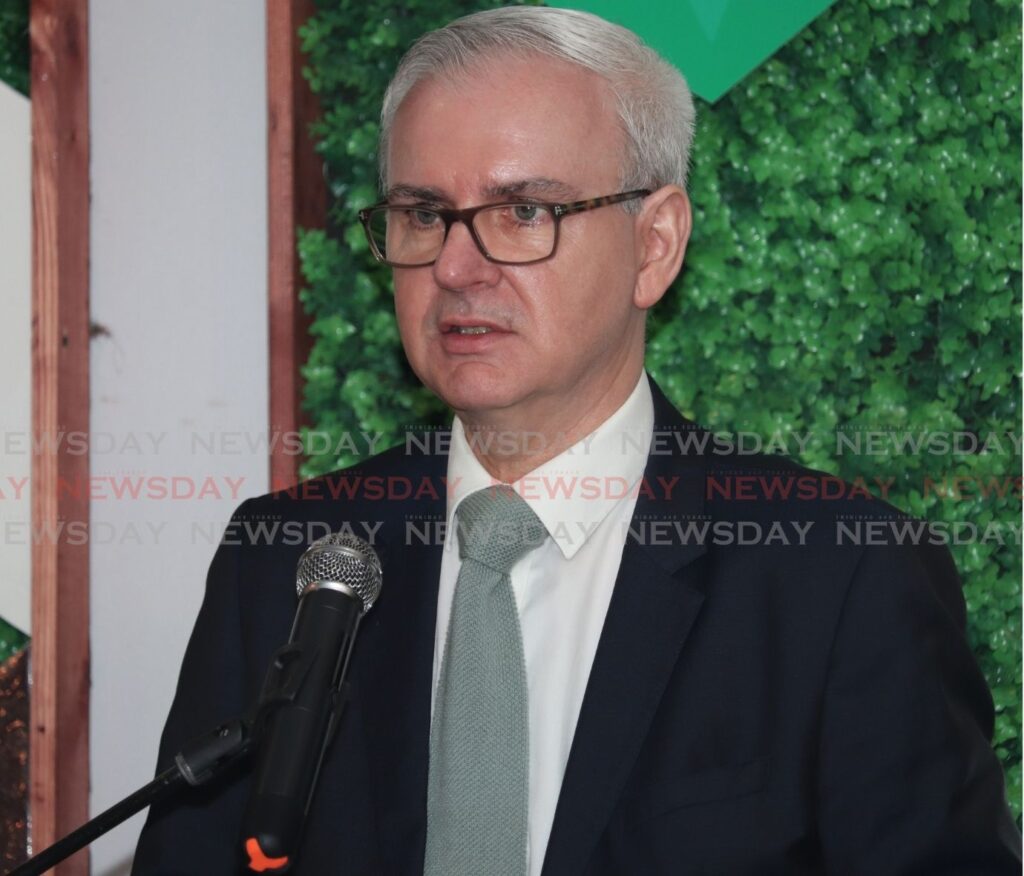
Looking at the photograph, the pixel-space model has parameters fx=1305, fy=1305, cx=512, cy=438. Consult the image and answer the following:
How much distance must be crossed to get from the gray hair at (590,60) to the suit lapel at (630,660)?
0.41m

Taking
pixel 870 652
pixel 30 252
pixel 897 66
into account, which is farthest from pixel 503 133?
pixel 30 252

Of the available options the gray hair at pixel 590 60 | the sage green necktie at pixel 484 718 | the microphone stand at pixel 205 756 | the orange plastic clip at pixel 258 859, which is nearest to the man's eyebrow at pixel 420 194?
the gray hair at pixel 590 60

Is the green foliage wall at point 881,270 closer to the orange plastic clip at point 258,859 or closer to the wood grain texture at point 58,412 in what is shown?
the wood grain texture at point 58,412

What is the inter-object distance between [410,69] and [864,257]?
91 cm

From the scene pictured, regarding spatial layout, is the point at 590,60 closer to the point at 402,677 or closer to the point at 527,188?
the point at 527,188

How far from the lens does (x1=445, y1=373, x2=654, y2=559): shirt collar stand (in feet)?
5.34

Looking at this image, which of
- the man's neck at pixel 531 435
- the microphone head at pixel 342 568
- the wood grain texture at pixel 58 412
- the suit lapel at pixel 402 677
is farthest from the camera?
the wood grain texture at pixel 58 412

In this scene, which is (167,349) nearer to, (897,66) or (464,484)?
(464,484)

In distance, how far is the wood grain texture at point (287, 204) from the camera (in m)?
2.31

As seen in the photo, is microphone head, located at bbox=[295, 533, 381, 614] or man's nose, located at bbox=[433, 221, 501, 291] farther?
man's nose, located at bbox=[433, 221, 501, 291]

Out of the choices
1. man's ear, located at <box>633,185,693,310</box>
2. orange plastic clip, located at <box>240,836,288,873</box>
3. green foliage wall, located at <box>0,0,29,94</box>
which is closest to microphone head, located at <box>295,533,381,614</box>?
orange plastic clip, located at <box>240,836,288,873</box>

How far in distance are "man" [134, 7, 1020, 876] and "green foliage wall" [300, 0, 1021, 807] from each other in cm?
50

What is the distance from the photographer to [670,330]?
2.26m

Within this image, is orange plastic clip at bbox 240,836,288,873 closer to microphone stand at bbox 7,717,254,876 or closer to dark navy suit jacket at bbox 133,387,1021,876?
microphone stand at bbox 7,717,254,876
